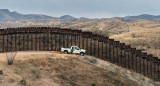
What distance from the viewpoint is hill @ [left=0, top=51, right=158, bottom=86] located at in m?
30.7

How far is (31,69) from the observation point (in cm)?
3400

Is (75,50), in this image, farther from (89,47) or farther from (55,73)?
(55,73)

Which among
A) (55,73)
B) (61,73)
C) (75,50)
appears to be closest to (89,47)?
(75,50)

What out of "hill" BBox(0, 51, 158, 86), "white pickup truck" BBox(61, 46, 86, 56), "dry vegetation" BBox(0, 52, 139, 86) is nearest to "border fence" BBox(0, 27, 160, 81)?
"white pickup truck" BBox(61, 46, 86, 56)

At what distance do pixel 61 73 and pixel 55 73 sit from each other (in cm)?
107

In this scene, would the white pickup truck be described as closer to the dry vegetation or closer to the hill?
the hill

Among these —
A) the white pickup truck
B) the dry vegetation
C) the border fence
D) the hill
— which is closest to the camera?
the dry vegetation

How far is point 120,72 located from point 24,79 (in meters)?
19.9

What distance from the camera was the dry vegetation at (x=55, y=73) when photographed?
99.9 feet

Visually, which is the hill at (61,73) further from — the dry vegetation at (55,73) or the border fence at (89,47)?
the border fence at (89,47)

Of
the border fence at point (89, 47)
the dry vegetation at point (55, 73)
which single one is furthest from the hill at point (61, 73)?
the border fence at point (89, 47)

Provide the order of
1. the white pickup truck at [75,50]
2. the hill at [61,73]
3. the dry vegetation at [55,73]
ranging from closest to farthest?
1. the dry vegetation at [55,73]
2. the hill at [61,73]
3. the white pickup truck at [75,50]

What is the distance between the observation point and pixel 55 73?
1372 inches

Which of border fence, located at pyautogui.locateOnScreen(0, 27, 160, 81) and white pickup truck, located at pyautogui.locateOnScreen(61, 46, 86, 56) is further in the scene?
border fence, located at pyautogui.locateOnScreen(0, 27, 160, 81)
